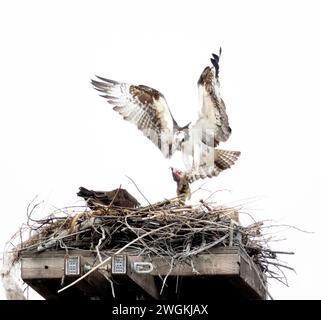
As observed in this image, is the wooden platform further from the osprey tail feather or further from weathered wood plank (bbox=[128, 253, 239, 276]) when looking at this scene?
the osprey tail feather

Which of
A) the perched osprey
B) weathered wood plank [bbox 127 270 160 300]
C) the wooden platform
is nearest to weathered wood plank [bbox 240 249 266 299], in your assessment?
the wooden platform

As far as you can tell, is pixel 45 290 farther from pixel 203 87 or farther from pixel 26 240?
pixel 203 87

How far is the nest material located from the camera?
520 cm

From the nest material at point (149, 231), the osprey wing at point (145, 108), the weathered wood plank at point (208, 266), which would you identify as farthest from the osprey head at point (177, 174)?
the weathered wood plank at point (208, 266)

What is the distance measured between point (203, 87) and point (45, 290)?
8.16ft

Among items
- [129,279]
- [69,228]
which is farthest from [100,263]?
[69,228]

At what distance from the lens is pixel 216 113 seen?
741 cm

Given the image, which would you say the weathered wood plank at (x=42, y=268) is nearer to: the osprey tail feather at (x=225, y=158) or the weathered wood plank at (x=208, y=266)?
the weathered wood plank at (x=208, y=266)

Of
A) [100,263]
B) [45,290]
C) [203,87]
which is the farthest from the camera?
[203,87]

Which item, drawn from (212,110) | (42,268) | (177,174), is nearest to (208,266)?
(42,268)

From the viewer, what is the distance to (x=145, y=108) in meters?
7.68

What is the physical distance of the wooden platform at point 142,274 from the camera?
16.5ft

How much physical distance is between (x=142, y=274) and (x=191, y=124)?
2.55 meters
